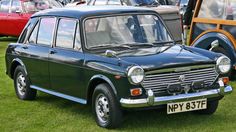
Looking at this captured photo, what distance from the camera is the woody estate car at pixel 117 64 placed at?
6.48 m

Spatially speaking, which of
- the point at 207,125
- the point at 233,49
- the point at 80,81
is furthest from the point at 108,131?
the point at 233,49

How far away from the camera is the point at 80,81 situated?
7176 mm

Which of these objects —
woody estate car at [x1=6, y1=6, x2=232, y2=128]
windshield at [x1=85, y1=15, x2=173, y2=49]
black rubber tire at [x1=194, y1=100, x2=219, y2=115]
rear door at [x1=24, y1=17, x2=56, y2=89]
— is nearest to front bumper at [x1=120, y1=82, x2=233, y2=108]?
woody estate car at [x1=6, y1=6, x2=232, y2=128]

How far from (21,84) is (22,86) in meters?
0.04

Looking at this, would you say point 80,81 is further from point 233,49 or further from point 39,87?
point 233,49

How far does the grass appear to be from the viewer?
6926mm

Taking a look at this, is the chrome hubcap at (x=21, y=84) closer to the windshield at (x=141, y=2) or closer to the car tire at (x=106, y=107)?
the car tire at (x=106, y=107)

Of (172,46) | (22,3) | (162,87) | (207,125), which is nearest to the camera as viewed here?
(162,87)

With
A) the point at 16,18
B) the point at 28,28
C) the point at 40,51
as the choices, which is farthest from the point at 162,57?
the point at 16,18

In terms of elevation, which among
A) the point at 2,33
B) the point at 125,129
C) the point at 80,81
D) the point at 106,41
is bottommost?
the point at 2,33

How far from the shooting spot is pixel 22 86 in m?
8.94

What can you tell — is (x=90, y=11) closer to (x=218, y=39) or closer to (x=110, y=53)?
(x=110, y=53)

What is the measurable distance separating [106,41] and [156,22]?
988 mm

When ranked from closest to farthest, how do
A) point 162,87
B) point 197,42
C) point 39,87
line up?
point 162,87, point 39,87, point 197,42
